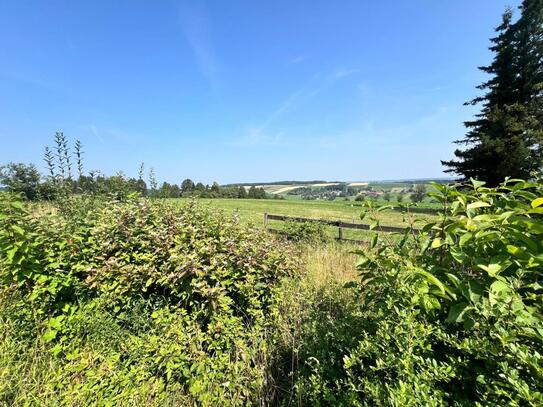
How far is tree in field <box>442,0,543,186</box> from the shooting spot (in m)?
16.5

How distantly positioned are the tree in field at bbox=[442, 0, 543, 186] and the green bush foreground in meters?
19.6

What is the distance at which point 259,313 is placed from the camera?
2.77 m

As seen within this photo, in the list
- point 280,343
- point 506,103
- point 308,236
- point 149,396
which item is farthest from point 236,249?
point 506,103

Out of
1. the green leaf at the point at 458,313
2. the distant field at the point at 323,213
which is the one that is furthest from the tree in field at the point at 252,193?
the green leaf at the point at 458,313

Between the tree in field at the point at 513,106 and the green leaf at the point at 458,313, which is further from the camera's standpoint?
the tree in field at the point at 513,106

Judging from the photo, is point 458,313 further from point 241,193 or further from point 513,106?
point 241,193

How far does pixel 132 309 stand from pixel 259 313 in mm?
1329

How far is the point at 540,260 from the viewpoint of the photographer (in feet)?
3.77

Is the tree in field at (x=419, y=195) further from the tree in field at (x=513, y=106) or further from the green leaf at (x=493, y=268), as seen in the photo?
the tree in field at (x=513, y=106)

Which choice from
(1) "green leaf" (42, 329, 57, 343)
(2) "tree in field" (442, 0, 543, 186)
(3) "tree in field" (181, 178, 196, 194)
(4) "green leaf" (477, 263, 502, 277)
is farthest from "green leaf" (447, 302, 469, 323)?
(2) "tree in field" (442, 0, 543, 186)

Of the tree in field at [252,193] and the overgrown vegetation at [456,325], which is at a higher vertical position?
the overgrown vegetation at [456,325]

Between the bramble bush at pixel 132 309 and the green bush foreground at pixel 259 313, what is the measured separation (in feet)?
0.06

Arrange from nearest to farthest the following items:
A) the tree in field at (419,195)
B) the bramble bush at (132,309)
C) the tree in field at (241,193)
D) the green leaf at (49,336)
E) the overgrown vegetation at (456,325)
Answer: the overgrown vegetation at (456,325) → the tree in field at (419,195) → the bramble bush at (132,309) → the green leaf at (49,336) → the tree in field at (241,193)

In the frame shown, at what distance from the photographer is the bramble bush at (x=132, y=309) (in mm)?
2246
